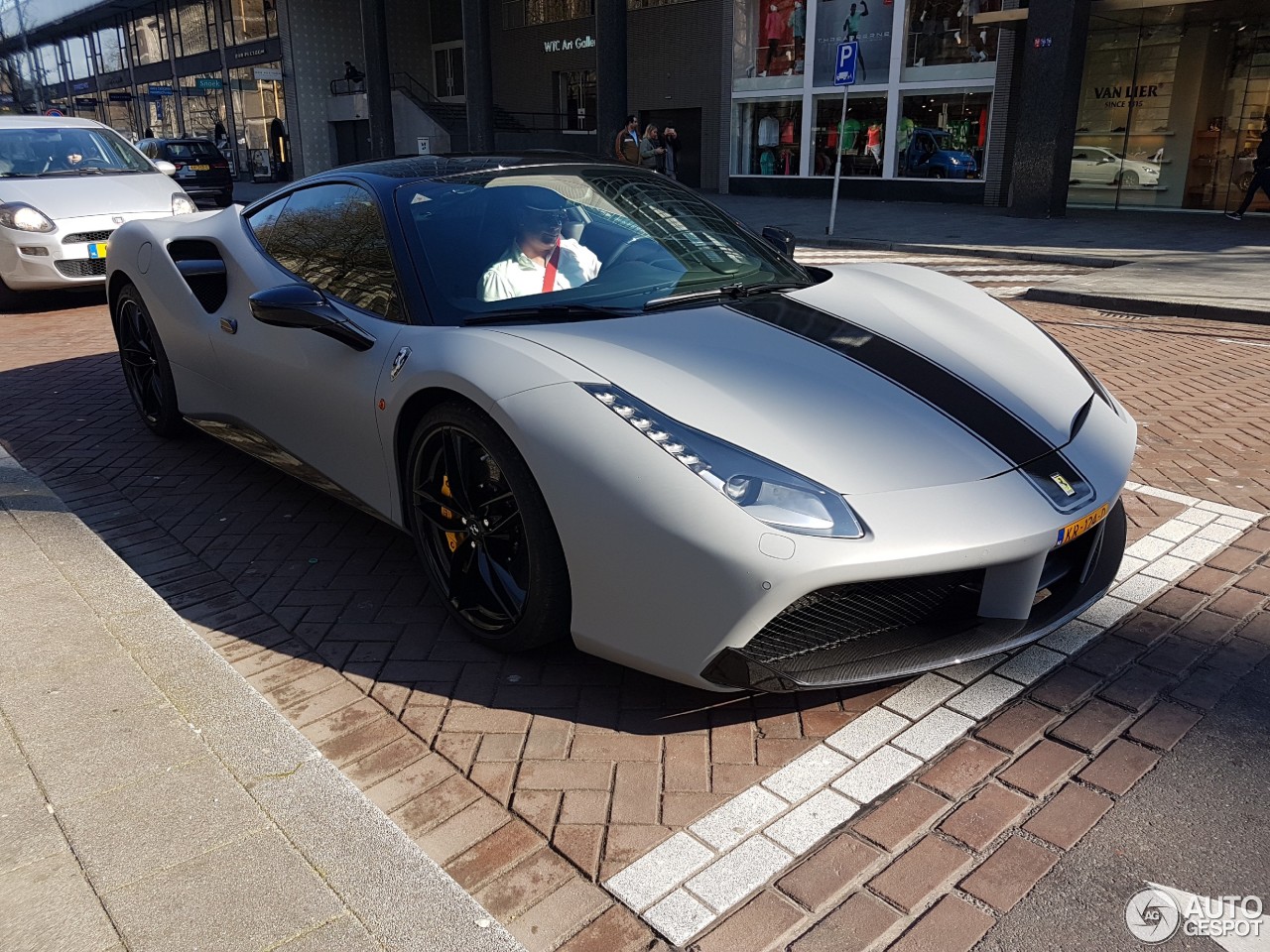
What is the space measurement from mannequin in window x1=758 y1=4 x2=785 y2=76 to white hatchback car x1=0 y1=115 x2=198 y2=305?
16636 millimetres

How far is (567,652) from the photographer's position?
9.46ft

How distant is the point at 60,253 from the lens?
27.9 ft

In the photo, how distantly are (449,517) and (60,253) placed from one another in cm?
747

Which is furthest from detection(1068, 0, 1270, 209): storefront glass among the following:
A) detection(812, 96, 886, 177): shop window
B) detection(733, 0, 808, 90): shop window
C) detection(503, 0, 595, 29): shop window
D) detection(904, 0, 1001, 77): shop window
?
detection(503, 0, 595, 29): shop window

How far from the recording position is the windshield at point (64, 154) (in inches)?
362

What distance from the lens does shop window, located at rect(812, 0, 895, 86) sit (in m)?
20.2

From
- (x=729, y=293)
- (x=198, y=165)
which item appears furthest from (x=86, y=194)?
(x=198, y=165)

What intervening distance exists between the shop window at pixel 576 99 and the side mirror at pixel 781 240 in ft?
86.3

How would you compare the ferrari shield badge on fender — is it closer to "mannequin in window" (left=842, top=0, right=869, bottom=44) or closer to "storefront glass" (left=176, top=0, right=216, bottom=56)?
"mannequin in window" (left=842, top=0, right=869, bottom=44)

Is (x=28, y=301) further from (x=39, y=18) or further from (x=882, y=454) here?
(x=39, y=18)

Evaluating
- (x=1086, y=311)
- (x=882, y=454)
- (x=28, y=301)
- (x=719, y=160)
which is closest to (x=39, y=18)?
(x=719, y=160)

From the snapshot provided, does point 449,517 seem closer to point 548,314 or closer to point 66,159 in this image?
point 548,314

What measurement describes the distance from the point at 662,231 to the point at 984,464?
1.55 metres

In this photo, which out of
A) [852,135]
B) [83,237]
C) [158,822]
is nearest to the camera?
[158,822]
